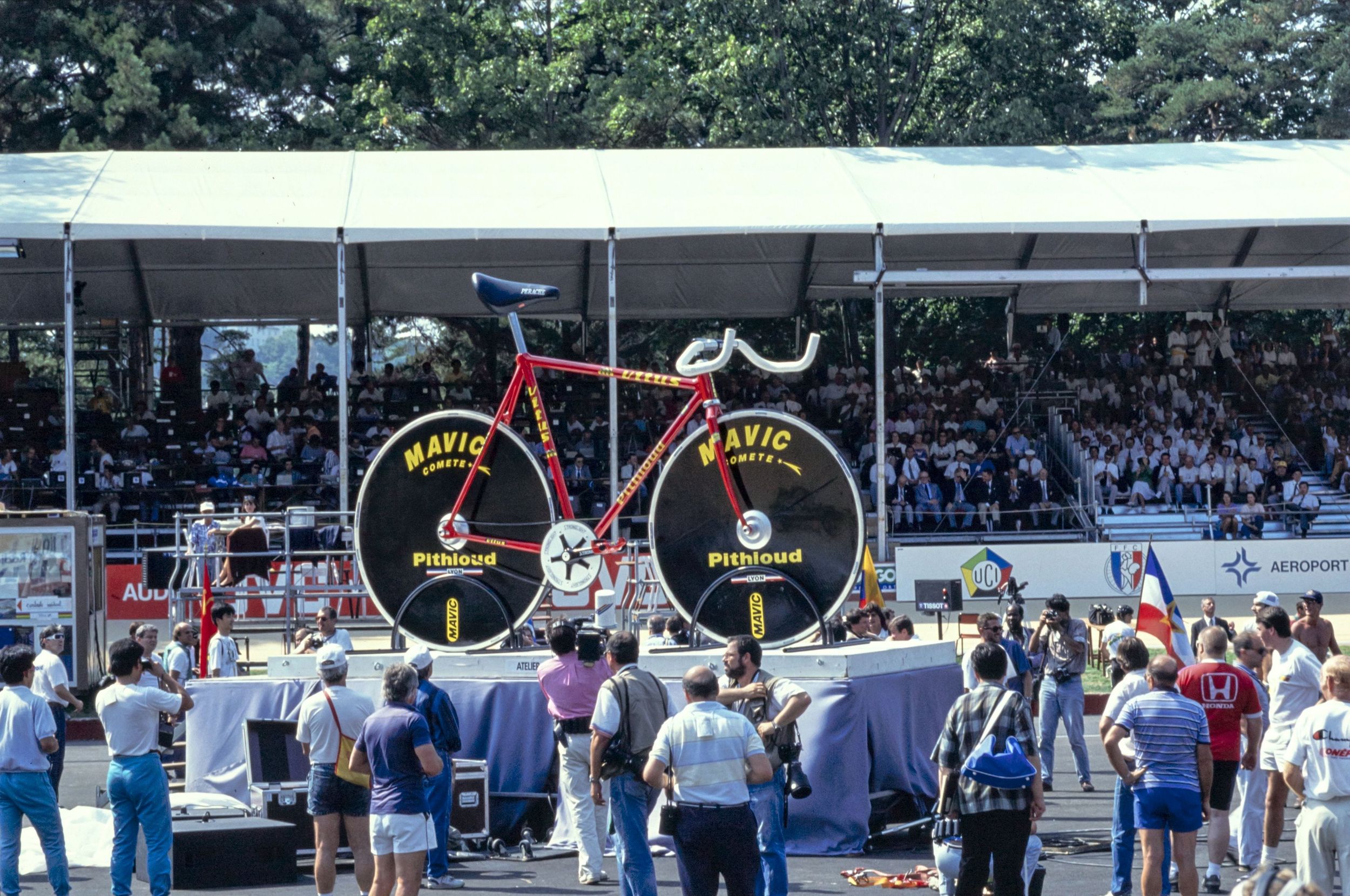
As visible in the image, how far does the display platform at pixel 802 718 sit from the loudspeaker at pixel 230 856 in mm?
1196

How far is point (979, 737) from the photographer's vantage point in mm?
8148

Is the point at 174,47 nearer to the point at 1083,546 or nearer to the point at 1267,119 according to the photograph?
the point at 1083,546

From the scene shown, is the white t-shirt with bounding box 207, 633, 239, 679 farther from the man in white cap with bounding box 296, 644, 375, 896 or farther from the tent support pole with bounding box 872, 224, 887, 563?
the tent support pole with bounding box 872, 224, 887, 563

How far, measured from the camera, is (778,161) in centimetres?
2716

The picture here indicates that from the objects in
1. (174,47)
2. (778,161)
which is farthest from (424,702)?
(174,47)

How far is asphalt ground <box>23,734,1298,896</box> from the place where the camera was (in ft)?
34.5

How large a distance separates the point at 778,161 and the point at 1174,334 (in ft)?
35.5

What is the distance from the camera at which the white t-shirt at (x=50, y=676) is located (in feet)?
40.0

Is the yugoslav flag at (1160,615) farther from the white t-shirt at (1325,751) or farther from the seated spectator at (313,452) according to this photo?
the seated spectator at (313,452)

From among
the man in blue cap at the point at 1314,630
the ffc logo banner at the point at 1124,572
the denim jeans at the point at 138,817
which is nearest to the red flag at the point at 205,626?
the denim jeans at the point at 138,817

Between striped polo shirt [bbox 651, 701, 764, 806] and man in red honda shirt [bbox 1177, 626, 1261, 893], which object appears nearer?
striped polo shirt [bbox 651, 701, 764, 806]

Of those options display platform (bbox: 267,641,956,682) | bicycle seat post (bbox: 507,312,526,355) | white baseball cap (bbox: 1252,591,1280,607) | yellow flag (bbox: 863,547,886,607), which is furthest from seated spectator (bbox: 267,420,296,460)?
white baseball cap (bbox: 1252,591,1280,607)

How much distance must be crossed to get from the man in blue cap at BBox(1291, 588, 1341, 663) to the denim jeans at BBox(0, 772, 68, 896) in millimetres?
8723

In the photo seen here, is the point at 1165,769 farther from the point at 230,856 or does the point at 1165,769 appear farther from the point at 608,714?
the point at 230,856
